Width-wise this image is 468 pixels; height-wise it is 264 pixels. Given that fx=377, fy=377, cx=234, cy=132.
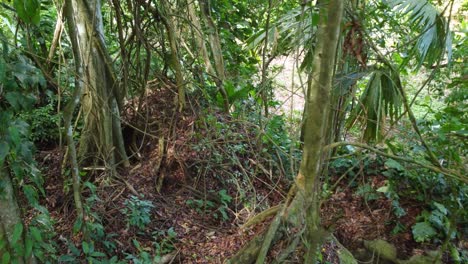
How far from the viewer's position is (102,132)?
11.2 ft

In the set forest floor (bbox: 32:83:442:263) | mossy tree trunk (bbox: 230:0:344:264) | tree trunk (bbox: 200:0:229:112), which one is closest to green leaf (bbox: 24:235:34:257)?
forest floor (bbox: 32:83:442:263)

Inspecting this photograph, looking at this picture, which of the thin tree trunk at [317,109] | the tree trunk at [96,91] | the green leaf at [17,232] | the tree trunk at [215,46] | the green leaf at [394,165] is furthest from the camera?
the tree trunk at [215,46]

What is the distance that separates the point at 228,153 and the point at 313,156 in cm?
173

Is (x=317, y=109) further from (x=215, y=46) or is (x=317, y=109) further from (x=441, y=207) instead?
(x=215, y=46)

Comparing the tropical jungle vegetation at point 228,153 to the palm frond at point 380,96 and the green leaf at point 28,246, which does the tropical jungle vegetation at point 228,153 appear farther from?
the green leaf at point 28,246

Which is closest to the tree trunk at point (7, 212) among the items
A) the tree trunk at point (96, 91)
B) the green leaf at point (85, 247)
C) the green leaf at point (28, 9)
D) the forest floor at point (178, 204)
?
the green leaf at point (85, 247)

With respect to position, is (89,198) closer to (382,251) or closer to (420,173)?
(382,251)

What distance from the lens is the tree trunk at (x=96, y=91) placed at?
322cm

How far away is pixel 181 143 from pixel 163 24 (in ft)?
4.12

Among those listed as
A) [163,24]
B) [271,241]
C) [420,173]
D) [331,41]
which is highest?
[163,24]

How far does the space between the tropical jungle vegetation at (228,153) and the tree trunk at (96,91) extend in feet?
0.04

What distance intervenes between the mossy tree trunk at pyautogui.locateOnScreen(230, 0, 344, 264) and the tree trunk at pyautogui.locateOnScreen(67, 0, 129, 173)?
1.58 meters

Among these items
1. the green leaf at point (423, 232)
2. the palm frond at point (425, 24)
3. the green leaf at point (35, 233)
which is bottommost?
the green leaf at point (423, 232)

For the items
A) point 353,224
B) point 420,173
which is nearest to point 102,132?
point 353,224
